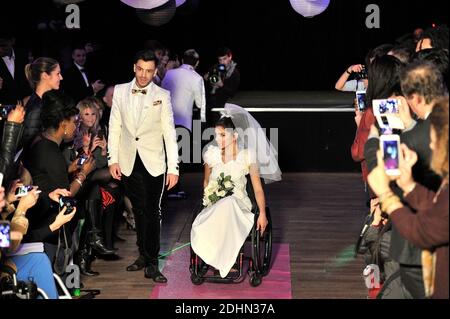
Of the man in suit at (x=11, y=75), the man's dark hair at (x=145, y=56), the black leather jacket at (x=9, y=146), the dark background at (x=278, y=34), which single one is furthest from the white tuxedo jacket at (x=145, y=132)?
Answer: the dark background at (x=278, y=34)

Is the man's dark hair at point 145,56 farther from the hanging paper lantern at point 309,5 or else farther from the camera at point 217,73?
the camera at point 217,73

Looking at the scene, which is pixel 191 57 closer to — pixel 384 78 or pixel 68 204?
pixel 384 78

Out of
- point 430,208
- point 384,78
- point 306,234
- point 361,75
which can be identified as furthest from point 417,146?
point 306,234

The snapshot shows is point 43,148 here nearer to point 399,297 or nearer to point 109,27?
point 399,297

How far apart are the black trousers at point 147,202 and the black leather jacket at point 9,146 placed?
1492 millimetres

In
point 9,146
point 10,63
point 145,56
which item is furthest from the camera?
point 10,63

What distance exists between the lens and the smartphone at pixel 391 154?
3877mm

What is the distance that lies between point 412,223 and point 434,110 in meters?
0.44

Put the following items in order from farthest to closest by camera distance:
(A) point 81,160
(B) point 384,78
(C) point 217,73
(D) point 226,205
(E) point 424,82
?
(C) point 217,73 < (D) point 226,205 < (A) point 81,160 < (B) point 384,78 < (E) point 424,82

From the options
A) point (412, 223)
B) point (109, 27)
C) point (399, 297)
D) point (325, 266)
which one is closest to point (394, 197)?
point (412, 223)

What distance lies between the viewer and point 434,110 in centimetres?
360

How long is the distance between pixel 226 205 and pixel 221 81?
5218 mm

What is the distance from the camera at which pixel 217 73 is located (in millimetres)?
11453

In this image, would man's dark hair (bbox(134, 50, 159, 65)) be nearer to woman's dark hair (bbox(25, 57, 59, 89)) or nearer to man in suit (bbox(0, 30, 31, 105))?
woman's dark hair (bbox(25, 57, 59, 89))
